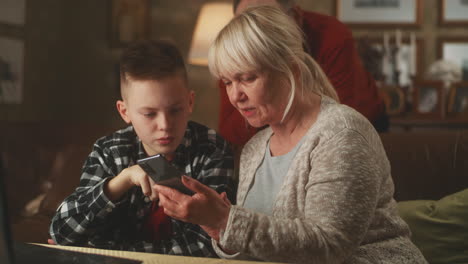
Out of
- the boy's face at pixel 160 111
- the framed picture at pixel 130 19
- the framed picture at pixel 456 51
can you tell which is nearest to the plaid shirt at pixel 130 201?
the boy's face at pixel 160 111

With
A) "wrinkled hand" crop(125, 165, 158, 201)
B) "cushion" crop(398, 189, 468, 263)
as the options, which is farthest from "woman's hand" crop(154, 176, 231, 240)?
"cushion" crop(398, 189, 468, 263)

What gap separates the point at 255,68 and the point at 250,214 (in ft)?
1.11

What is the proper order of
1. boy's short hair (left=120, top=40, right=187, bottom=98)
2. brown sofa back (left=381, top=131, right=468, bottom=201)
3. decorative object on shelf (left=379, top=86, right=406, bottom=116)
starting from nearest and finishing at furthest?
boy's short hair (left=120, top=40, right=187, bottom=98), brown sofa back (left=381, top=131, right=468, bottom=201), decorative object on shelf (left=379, top=86, right=406, bottom=116)

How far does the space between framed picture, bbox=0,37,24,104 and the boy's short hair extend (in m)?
2.52

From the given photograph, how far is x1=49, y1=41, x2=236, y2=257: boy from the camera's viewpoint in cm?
134

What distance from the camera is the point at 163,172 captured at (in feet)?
3.22

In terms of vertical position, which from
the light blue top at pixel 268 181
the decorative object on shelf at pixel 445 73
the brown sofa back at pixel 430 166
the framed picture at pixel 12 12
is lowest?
the brown sofa back at pixel 430 166

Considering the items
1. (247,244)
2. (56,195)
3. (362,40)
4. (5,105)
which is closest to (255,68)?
(247,244)

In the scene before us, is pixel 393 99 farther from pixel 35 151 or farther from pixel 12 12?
pixel 12 12

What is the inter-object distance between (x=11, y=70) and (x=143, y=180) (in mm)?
2950

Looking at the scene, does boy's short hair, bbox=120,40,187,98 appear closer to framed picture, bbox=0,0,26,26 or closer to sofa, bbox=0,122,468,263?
sofa, bbox=0,122,468,263

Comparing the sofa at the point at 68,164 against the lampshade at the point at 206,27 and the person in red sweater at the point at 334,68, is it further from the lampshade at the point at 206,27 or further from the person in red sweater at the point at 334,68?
the lampshade at the point at 206,27

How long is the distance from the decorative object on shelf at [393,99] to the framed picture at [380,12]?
0.66 meters

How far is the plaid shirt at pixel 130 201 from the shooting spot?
137 centimetres
